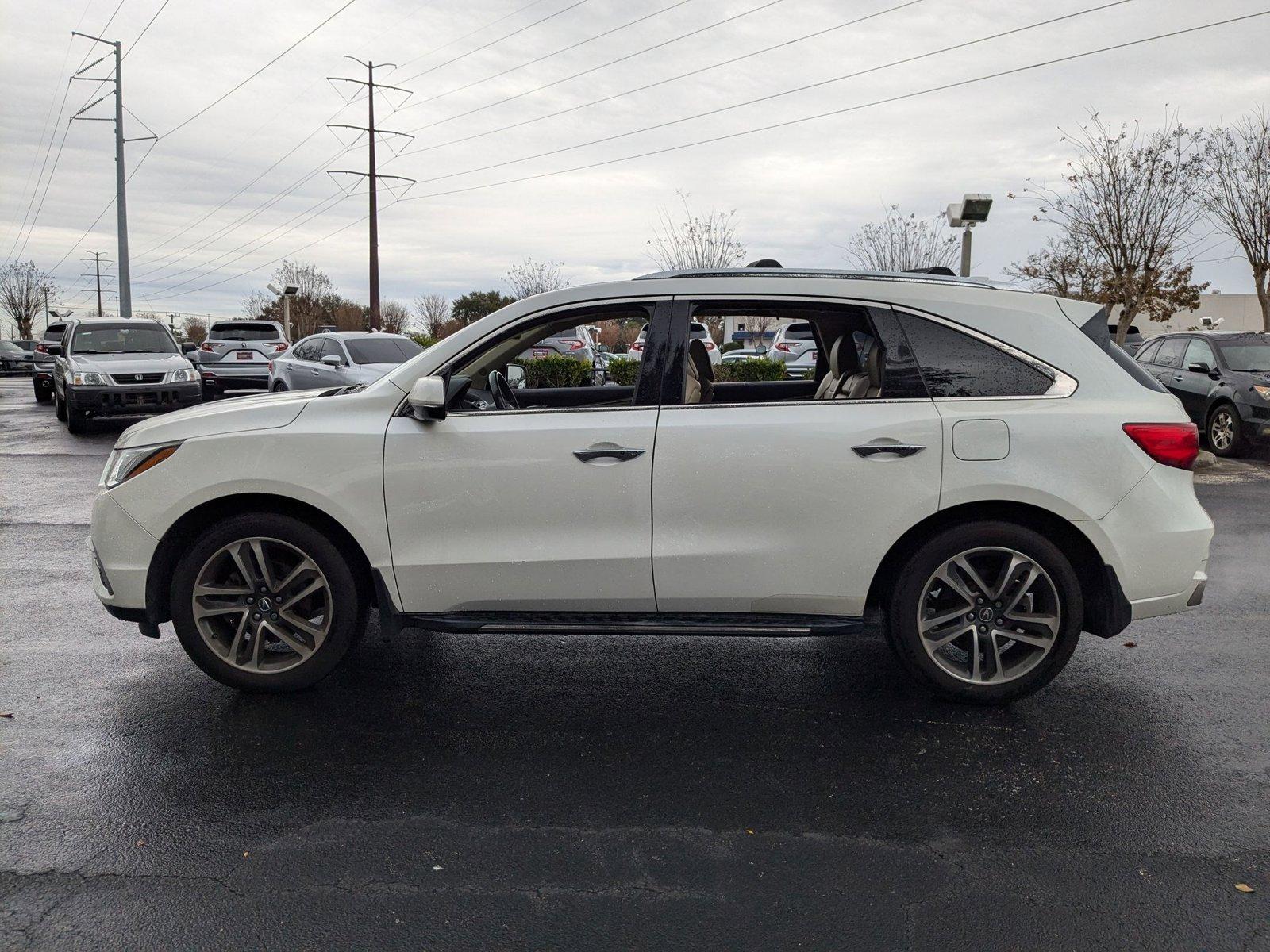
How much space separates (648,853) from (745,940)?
537mm

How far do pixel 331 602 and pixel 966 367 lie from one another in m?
2.87

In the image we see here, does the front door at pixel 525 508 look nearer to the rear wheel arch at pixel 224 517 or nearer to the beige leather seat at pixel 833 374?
the rear wheel arch at pixel 224 517

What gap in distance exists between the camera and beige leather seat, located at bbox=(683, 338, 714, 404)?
4.55 meters

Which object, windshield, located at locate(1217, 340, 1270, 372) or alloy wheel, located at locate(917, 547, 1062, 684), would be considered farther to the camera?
windshield, located at locate(1217, 340, 1270, 372)

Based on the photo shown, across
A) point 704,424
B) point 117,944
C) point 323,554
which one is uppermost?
point 704,424

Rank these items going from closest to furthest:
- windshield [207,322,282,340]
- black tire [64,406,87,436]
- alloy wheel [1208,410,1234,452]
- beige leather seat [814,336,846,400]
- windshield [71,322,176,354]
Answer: beige leather seat [814,336,846,400] → alloy wheel [1208,410,1234,452] → black tire [64,406,87,436] → windshield [71,322,176,354] → windshield [207,322,282,340]

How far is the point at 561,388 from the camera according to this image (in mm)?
6344

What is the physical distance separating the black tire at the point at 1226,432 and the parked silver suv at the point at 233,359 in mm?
18635

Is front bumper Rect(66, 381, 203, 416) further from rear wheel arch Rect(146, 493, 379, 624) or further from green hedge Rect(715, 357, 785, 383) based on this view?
rear wheel arch Rect(146, 493, 379, 624)

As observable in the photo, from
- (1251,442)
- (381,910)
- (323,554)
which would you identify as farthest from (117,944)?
(1251,442)

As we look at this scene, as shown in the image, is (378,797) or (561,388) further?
(561,388)

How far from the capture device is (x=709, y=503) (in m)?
4.27

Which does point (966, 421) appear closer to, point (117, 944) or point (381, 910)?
point (381, 910)

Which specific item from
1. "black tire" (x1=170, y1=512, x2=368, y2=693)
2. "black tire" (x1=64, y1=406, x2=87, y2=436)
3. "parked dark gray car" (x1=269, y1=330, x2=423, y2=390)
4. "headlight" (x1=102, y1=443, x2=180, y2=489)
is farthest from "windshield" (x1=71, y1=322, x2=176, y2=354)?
"black tire" (x1=170, y1=512, x2=368, y2=693)
